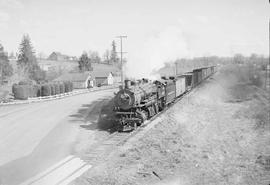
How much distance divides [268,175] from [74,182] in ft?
28.6

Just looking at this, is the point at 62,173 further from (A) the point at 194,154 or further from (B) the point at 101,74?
(B) the point at 101,74

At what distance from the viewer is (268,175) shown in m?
12.8

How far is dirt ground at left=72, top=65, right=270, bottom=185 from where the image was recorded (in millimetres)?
12344

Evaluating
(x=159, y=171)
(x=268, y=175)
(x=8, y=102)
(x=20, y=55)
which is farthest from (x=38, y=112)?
(x=20, y=55)

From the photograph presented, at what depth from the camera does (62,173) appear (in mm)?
13023

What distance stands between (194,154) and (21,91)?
111ft

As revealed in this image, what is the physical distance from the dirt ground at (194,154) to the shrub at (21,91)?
25.6 metres

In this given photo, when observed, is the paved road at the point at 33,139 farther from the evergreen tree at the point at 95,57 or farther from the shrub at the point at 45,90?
the evergreen tree at the point at 95,57

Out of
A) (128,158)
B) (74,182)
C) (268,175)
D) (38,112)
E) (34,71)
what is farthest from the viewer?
(34,71)

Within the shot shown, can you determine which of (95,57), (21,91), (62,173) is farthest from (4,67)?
(95,57)

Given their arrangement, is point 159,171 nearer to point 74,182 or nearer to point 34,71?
point 74,182

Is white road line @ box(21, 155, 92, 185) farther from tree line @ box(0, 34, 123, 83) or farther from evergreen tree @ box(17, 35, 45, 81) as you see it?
evergreen tree @ box(17, 35, 45, 81)

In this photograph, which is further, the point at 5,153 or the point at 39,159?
the point at 5,153

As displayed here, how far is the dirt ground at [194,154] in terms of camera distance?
40.5 ft
